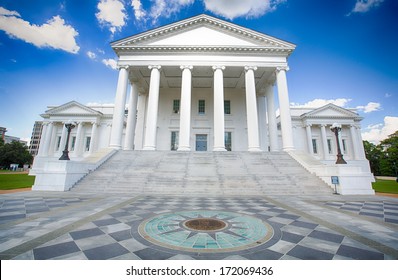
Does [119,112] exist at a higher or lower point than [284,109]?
lower

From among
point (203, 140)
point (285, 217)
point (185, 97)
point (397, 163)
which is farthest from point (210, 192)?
point (397, 163)

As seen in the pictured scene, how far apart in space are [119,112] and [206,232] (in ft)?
60.7

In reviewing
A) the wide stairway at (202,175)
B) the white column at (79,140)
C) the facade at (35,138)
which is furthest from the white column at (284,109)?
the facade at (35,138)

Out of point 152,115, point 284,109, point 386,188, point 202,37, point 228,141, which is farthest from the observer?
point 228,141

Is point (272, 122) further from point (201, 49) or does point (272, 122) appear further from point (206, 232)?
point (206, 232)

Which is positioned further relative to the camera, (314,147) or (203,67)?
(314,147)

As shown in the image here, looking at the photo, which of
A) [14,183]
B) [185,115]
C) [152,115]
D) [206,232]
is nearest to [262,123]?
[185,115]

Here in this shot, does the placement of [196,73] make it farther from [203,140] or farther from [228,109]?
[203,140]

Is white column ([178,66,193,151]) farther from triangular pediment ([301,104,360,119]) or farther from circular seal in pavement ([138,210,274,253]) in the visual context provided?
triangular pediment ([301,104,360,119])

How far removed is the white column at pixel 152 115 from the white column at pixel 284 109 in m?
13.9

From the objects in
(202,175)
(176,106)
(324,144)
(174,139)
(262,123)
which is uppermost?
(176,106)

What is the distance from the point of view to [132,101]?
22.6m

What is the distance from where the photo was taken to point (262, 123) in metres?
25.4

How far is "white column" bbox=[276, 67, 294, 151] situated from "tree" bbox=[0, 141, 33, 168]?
78027mm
